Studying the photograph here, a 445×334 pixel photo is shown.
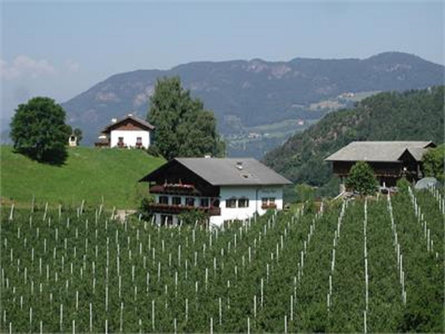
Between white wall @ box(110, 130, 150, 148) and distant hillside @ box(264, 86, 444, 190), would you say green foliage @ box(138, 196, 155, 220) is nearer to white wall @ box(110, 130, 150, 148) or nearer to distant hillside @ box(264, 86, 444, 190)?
white wall @ box(110, 130, 150, 148)

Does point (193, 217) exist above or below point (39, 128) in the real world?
below

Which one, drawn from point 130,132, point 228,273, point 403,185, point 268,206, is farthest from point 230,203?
point 130,132

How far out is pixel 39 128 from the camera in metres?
59.8

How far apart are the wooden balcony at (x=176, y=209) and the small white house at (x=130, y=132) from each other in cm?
1811

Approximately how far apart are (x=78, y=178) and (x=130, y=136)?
11.7 m

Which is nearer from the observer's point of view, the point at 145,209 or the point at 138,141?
the point at 145,209

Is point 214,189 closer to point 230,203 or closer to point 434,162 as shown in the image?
point 230,203

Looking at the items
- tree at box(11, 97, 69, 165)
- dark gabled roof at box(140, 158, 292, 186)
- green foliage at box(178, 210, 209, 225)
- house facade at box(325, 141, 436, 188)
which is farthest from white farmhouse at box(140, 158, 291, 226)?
house facade at box(325, 141, 436, 188)

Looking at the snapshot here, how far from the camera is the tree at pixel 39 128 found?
59.5 meters

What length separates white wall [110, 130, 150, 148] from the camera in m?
70.8

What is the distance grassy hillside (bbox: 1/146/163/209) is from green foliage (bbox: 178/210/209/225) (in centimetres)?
753

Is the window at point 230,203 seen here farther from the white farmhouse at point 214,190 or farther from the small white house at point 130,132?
the small white house at point 130,132

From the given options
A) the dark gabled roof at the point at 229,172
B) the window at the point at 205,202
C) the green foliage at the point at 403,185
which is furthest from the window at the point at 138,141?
the green foliage at the point at 403,185

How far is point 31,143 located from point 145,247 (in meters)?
27.0
